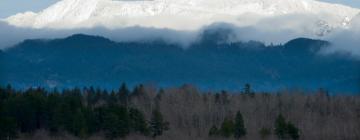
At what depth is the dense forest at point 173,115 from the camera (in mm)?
86500

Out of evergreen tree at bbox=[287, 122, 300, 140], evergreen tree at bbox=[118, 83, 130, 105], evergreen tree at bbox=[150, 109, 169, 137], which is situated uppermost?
evergreen tree at bbox=[118, 83, 130, 105]

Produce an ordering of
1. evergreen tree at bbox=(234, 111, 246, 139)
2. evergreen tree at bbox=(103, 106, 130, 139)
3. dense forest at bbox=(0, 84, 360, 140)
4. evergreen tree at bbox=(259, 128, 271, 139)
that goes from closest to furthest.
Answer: evergreen tree at bbox=(103, 106, 130, 139) → dense forest at bbox=(0, 84, 360, 140) → evergreen tree at bbox=(234, 111, 246, 139) → evergreen tree at bbox=(259, 128, 271, 139)

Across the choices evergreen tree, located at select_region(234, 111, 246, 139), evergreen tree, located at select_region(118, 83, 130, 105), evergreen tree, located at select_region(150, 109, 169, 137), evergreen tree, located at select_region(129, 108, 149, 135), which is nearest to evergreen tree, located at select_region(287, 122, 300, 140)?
evergreen tree, located at select_region(234, 111, 246, 139)

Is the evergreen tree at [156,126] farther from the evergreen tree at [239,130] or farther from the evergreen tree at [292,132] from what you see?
the evergreen tree at [292,132]

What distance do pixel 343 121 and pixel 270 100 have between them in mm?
12452

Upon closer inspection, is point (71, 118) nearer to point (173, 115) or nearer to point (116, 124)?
point (116, 124)

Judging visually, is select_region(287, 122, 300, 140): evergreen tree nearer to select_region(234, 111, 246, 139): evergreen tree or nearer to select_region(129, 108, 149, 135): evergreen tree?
select_region(234, 111, 246, 139): evergreen tree

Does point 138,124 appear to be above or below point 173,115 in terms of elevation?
below

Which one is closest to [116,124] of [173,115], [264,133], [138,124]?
[138,124]

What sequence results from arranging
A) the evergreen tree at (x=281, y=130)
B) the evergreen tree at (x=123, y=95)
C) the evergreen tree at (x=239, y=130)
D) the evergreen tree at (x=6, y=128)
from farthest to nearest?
the evergreen tree at (x=123, y=95)
the evergreen tree at (x=239, y=130)
the evergreen tree at (x=281, y=130)
the evergreen tree at (x=6, y=128)

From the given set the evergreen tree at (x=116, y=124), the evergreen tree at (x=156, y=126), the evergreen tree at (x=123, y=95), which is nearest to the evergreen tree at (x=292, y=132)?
the evergreen tree at (x=156, y=126)

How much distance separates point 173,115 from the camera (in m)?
111

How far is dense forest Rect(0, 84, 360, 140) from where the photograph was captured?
284 feet

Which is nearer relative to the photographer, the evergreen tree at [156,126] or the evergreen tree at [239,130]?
the evergreen tree at [239,130]
